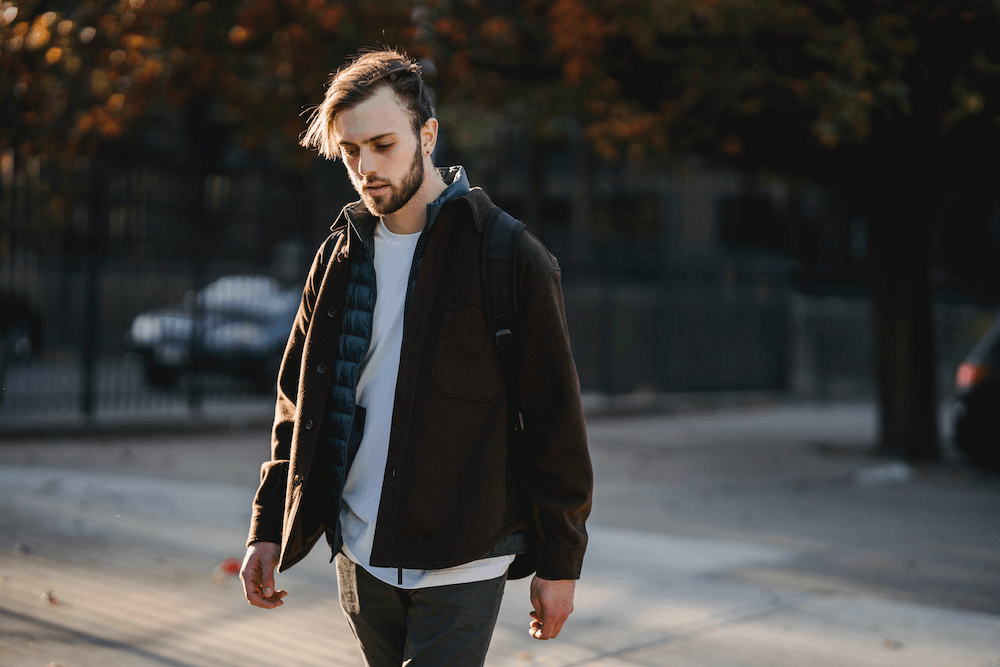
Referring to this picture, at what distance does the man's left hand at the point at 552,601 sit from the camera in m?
2.38

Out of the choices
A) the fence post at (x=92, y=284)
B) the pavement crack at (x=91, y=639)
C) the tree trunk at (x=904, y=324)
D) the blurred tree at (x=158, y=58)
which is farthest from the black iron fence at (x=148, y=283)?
the pavement crack at (x=91, y=639)

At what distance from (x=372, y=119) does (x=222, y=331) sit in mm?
10479

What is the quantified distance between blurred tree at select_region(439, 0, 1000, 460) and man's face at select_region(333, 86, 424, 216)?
6.84 metres

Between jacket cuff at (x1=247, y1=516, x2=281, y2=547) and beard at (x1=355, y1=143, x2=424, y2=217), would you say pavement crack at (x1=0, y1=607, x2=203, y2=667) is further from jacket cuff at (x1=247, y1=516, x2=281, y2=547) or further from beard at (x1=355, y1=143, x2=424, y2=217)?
beard at (x1=355, y1=143, x2=424, y2=217)

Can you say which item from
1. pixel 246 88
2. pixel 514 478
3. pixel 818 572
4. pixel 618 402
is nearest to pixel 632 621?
A: pixel 818 572

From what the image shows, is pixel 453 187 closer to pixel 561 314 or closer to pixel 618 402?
pixel 561 314

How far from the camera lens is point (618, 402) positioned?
16.1 m

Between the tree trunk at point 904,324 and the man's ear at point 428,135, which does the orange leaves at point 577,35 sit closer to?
the tree trunk at point 904,324

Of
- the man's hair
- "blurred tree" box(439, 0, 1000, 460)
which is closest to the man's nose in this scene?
the man's hair

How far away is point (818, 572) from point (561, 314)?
14.6ft

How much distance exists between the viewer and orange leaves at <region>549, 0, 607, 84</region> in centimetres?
976

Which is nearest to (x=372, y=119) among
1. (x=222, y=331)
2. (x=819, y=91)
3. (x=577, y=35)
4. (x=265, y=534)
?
(x=265, y=534)

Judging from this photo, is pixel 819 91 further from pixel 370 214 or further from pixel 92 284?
pixel 370 214

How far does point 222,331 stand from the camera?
1242cm
